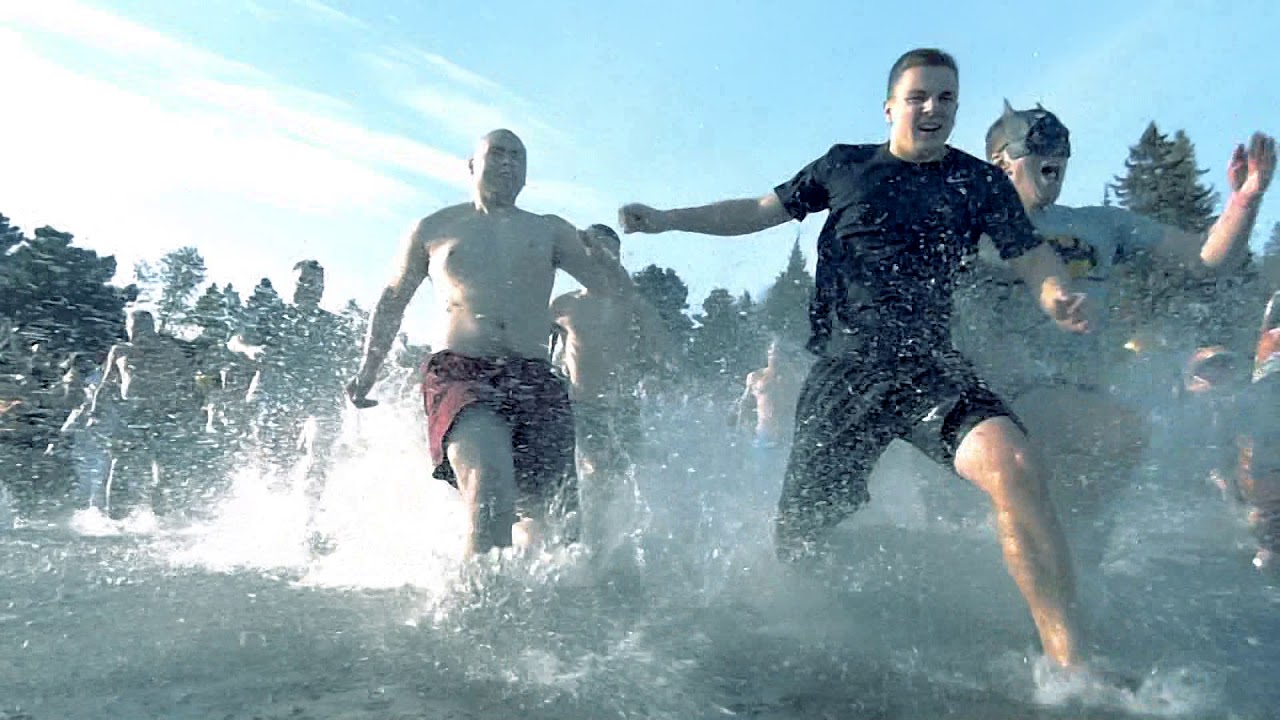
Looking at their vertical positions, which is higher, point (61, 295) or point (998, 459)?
point (61, 295)

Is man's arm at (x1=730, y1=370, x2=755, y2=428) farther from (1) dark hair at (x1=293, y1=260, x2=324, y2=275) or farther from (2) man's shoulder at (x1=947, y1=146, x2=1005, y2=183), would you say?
(2) man's shoulder at (x1=947, y1=146, x2=1005, y2=183)

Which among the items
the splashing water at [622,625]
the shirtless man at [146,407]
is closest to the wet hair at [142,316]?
the shirtless man at [146,407]

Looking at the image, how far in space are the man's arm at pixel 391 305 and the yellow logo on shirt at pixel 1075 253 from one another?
239 cm

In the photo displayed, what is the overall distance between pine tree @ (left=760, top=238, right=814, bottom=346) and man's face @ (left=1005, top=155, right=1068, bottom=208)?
2.68 ft

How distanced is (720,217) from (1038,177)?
3.91 ft

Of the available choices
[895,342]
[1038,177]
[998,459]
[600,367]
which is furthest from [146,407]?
[998,459]

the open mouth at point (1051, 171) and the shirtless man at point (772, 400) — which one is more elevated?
the open mouth at point (1051, 171)

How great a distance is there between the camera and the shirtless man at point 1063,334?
3.46 meters

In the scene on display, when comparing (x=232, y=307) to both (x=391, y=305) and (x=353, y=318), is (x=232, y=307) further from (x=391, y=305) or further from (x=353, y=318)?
(x=391, y=305)

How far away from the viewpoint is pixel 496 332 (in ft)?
12.6

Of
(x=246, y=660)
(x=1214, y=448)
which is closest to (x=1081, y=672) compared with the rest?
(x=246, y=660)

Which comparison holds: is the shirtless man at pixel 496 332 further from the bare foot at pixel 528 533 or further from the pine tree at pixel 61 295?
the pine tree at pixel 61 295

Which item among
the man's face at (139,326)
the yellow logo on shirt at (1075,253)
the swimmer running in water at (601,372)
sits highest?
the man's face at (139,326)

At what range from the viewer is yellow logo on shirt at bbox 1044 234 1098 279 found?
3.41 metres
